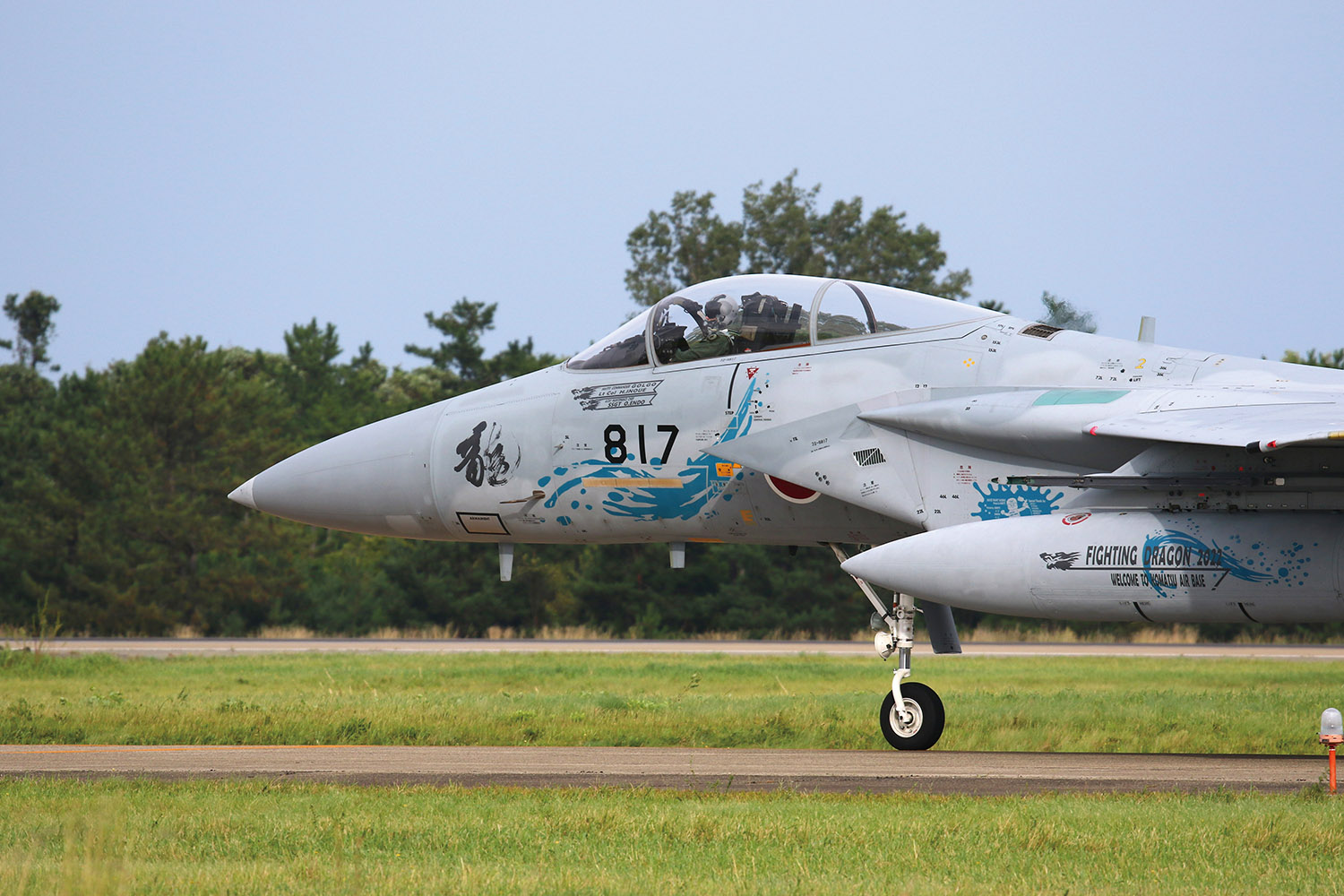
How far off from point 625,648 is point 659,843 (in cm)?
2781

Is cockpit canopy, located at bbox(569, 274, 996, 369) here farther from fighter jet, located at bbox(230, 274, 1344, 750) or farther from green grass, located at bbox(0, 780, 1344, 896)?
green grass, located at bbox(0, 780, 1344, 896)

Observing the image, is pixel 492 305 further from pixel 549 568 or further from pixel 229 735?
pixel 229 735

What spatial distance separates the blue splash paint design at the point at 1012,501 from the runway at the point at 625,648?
20048 millimetres

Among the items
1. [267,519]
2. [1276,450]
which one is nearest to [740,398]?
[1276,450]

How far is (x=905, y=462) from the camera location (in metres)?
11.4

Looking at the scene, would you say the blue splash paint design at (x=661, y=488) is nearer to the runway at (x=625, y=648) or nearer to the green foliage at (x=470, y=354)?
the runway at (x=625, y=648)

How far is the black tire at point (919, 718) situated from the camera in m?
12.0

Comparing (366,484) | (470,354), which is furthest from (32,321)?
(366,484)

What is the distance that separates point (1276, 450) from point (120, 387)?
142ft

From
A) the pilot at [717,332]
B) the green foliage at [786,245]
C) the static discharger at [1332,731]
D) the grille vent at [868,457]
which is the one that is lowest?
the static discharger at [1332,731]

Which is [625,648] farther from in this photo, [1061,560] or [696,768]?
[1061,560]

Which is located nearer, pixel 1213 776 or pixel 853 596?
pixel 1213 776

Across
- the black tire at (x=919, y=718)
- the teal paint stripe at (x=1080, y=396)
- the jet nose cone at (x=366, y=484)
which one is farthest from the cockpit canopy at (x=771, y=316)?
the black tire at (x=919, y=718)

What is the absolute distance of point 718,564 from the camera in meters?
44.5
